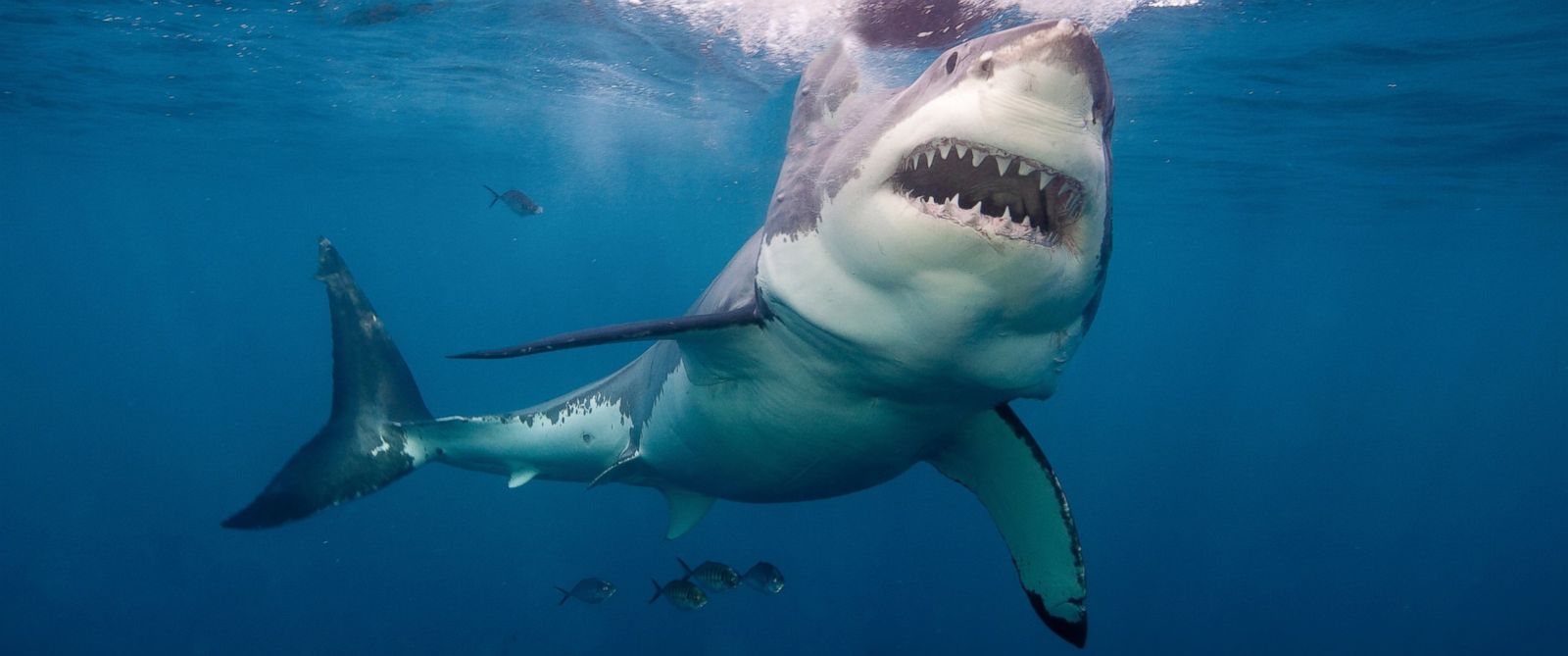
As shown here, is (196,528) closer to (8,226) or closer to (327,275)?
(327,275)

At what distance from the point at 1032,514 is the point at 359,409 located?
515cm

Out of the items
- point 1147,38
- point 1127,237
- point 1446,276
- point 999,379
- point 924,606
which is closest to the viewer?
point 999,379

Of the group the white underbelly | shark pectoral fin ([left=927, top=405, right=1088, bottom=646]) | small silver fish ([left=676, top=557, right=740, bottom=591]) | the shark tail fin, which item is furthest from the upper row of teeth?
small silver fish ([left=676, top=557, right=740, bottom=591])

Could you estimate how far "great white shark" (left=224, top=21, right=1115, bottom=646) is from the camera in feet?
7.13

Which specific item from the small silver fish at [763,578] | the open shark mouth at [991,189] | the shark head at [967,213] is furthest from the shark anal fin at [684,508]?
the open shark mouth at [991,189]

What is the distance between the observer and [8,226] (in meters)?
63.6

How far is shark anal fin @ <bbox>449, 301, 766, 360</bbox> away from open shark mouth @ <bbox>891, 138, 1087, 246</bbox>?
1.11 m

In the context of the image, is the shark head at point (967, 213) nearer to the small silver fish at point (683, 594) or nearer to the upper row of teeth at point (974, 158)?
the upper row of teeth at point (974, 158)

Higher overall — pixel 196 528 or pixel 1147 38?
pixel 1147 38

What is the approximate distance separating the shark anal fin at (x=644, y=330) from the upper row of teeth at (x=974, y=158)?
1202 millimetres

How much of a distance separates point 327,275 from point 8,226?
82114mm

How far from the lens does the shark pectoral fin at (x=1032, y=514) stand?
14.4 ft

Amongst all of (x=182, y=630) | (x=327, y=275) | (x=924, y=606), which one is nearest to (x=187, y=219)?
(x=182, y=630)

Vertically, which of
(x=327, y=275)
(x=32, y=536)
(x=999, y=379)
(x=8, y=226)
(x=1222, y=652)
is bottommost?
(x=8, y=226)
